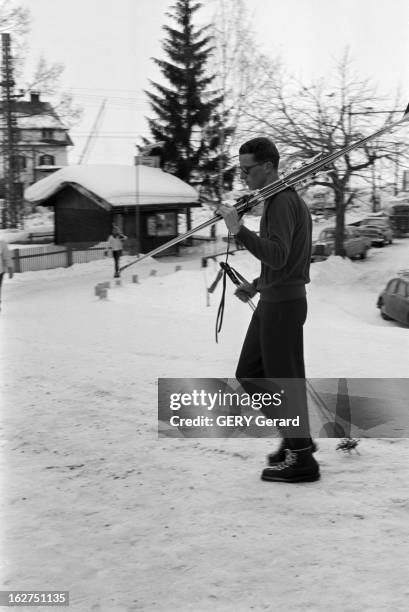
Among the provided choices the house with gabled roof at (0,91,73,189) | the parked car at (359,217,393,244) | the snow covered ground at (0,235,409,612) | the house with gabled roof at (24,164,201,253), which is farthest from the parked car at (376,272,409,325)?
the parked car at (359,217,393,244)

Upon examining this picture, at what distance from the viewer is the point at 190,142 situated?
515 inches

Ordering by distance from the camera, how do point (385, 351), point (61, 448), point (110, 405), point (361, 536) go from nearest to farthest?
point (361, 536), point (61, 448), point (110, 405), point (385, 351)

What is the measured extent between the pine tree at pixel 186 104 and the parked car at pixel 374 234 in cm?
1279

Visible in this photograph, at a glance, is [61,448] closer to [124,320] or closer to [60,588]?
[60,588]

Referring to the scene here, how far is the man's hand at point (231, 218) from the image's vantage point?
2.60 meters

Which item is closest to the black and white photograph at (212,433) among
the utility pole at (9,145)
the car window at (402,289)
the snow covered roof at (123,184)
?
the utility pole at (9,145)

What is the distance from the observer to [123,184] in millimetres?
20438

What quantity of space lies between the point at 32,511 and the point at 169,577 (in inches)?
28.7

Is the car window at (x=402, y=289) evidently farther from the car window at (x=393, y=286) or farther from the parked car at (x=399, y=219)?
the parked car at (x=399, y=219)

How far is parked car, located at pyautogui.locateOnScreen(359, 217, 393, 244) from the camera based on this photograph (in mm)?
28750

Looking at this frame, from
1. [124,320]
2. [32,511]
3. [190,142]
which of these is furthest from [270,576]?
[190,142]

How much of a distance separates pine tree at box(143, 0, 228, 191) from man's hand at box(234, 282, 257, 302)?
9.42 feet

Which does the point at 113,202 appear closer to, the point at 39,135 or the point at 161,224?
the point at 161,224

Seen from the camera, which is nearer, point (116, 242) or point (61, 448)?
point (61, 448)
